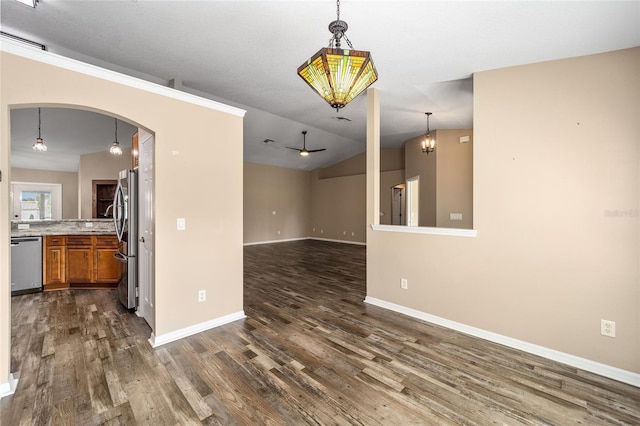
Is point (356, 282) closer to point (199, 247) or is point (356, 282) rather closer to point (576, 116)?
point (199, 247)

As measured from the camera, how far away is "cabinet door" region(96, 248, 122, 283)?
172 inches

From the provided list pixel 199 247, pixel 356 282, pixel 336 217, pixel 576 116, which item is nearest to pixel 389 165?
pixel 336 217

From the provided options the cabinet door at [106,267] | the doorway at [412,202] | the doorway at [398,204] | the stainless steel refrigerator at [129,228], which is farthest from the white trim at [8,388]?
the doorway at [398,204]

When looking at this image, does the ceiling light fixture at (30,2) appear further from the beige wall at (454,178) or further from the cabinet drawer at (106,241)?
the beige wall at (454,178)

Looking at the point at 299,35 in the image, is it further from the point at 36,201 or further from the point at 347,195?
the point at 36,201

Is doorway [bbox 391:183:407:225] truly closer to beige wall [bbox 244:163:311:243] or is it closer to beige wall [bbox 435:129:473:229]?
beige wall [bbox 435:129:473:229]

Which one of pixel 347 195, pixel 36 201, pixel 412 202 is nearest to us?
pixel 412 202

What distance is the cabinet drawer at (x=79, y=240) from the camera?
4328 mm

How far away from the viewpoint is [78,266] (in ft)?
14.3

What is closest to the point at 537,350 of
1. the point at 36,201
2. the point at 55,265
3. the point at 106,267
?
the point at 106,267

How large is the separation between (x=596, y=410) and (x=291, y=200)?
9943 mm

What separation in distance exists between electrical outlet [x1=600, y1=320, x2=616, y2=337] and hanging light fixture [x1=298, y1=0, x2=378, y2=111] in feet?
9.31

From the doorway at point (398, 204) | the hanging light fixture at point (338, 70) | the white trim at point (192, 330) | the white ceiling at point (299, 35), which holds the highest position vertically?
the white ceiling at point (299, 35)

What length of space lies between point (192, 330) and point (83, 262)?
9.55 ft
